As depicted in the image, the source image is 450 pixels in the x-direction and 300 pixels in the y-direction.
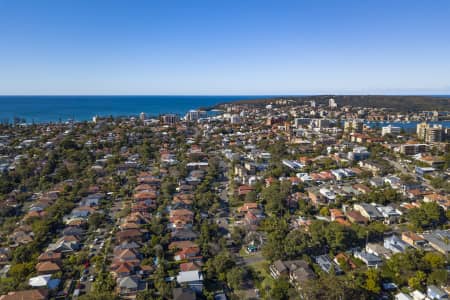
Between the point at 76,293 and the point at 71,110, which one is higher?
the point at 71,110

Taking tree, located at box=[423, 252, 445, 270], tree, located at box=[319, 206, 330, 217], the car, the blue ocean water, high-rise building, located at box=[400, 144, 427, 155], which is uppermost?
the blue ocean water

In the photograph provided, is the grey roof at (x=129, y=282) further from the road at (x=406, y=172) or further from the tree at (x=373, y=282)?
the road at (x=406, y=172)

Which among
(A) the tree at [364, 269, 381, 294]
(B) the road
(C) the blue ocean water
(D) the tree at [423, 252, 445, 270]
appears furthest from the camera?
(C) the blue ocean water

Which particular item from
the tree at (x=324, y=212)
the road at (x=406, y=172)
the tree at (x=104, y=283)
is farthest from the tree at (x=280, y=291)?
the road at (x=406, y=172)

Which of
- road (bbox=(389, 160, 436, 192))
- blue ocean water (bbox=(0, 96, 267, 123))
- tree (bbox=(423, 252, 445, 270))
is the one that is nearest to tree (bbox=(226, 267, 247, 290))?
tree (bbox=(423, 252, 445, 270))

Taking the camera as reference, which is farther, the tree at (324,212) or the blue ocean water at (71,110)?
the blue ocean water at (71,110)

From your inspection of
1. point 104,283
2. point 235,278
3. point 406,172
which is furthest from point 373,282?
point 406,172

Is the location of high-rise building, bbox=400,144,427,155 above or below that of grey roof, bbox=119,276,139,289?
above

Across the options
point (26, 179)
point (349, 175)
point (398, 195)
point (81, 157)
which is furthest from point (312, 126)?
point (26, 179)

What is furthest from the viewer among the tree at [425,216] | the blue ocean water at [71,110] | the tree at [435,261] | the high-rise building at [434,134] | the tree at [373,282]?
the blue ocean water at [71,110]

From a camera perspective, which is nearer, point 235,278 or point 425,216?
point 235,278

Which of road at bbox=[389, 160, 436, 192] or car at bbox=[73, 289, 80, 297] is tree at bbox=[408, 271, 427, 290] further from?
road at bbox=[389, 160, 436, 192]

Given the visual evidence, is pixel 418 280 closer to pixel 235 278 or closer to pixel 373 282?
pixel 373 282
